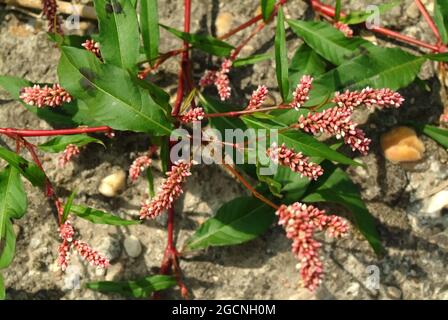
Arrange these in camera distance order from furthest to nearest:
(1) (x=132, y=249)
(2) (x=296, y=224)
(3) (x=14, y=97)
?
1. (1) (x=132, y=249)
2. (3) (x=14, y=97)
3. (2) (x=296, y=224)

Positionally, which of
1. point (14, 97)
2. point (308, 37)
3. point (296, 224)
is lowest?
point (296, 224)

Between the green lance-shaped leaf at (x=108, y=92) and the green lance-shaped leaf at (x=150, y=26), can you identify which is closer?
the green lance-shaped leaf at (x=108, y=92)

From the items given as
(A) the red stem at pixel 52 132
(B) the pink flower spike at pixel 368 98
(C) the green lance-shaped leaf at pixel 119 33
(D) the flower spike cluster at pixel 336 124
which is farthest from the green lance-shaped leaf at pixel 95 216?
(B) the pink flower spike at pixel 368 98

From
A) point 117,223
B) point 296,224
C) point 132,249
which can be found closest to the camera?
point 296,224

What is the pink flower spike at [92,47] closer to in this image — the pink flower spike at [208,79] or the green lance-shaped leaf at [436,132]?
the pink flower spike at [208,79]

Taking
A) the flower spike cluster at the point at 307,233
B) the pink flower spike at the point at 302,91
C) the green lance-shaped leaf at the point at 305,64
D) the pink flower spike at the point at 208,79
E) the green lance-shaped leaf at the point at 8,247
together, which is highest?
the green lance-shaped leaf at the point at 305,64

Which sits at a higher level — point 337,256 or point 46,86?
point 46,86

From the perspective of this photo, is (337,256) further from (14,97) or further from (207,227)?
(14,97)

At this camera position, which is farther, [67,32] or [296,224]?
[67,32]

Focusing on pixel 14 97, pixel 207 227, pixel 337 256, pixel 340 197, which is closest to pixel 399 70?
pixel 340 197
